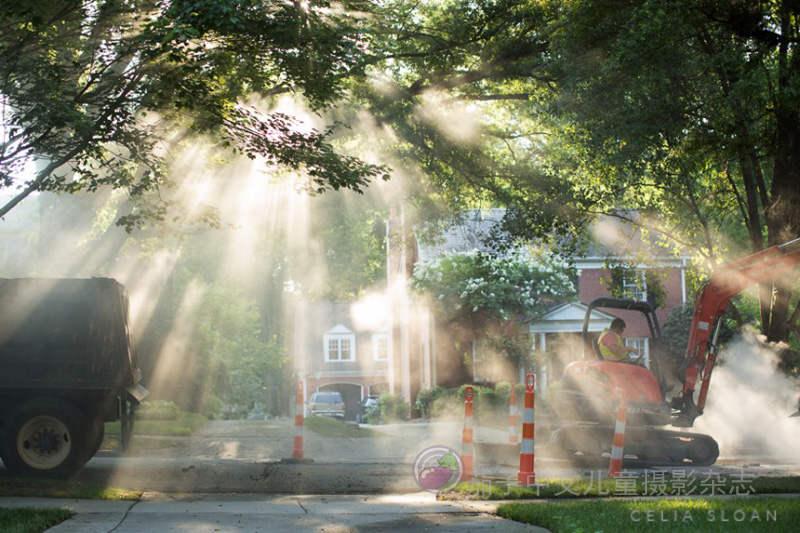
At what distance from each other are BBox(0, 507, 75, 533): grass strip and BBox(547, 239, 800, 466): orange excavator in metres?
8.62

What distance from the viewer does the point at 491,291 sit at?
100 ft

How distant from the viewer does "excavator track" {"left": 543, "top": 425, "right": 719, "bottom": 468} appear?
14.1m

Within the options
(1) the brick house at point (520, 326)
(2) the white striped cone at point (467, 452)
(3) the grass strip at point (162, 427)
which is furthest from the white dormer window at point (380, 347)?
(2) the white striped cone at point (467, 452)

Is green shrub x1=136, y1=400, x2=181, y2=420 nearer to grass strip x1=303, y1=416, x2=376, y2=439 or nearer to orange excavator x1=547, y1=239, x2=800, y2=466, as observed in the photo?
grass strip x1=303, y1=416, x2=376, y2=439

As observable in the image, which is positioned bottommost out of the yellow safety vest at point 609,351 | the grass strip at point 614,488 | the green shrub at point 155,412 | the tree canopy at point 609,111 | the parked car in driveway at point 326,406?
the parked car in driveway at point 326,406

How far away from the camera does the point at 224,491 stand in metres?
Result: 11.2

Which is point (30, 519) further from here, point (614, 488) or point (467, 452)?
point (614, 488)

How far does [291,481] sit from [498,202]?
1064cm

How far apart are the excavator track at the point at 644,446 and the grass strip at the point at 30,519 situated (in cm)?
851

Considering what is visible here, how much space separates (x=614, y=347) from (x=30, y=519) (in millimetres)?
10184

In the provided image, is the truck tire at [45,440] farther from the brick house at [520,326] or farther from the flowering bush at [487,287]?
the flowering bush at [487,287]

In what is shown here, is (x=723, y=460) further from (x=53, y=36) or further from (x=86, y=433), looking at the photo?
(x=53, y=36)

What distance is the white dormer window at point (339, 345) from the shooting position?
68.1 metres

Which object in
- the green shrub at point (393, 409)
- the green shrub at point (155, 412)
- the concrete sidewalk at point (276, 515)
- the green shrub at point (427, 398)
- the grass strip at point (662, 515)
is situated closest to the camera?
the grass strip at point (662, 515)
